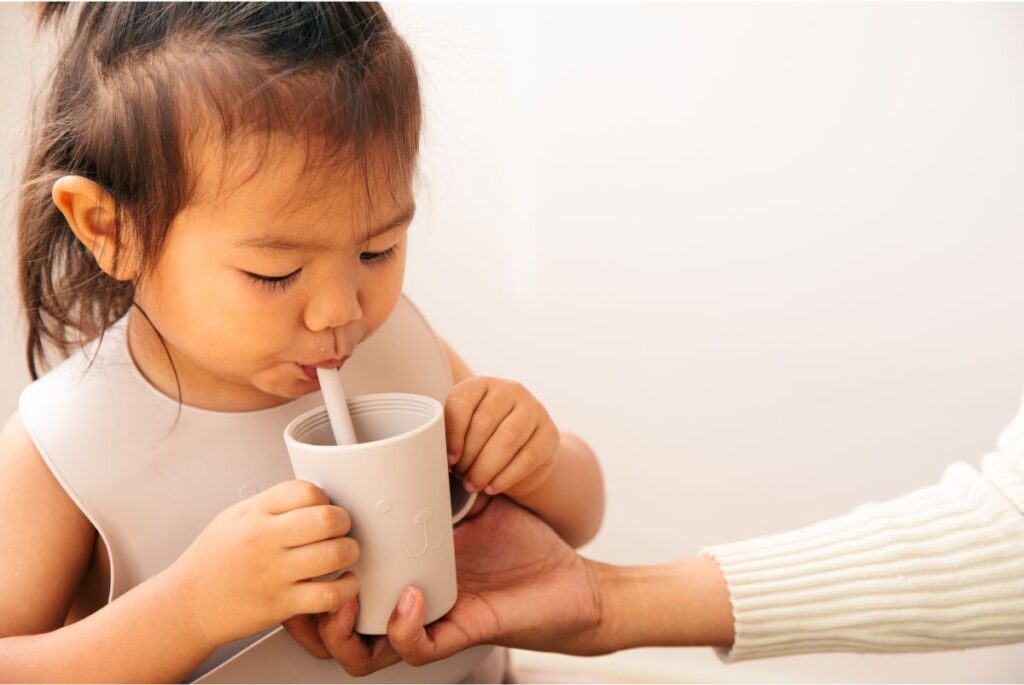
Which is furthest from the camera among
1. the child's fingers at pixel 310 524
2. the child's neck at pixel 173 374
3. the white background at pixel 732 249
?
the white background at pixel 732 249

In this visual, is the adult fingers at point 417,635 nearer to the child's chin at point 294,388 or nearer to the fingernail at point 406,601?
the fingernail at point 406,601

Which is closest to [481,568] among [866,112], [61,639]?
[61,639]

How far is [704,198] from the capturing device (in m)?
1.32

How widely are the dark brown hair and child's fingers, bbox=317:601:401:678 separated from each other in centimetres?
28

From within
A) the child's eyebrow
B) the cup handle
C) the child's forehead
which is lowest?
the cup handle

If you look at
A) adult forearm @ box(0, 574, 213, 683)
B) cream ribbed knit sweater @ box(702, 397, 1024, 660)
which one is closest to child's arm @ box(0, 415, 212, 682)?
adult forearm @ box(0, 574, 213, 683)

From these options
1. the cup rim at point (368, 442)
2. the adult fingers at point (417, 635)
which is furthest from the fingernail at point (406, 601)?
the cup rim at point (368, 442)

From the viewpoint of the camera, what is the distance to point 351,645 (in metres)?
0.68

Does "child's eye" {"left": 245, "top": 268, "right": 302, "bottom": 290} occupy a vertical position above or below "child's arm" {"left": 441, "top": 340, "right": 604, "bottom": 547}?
above

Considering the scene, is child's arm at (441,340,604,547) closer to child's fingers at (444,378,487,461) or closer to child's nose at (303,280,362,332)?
child's fingers at (444,378,487,461)

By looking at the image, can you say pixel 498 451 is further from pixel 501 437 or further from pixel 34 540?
pixel 34 540

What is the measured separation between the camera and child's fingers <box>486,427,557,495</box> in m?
0.74

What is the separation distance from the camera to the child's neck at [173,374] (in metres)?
0.81

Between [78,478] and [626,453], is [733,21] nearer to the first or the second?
[626,453]
